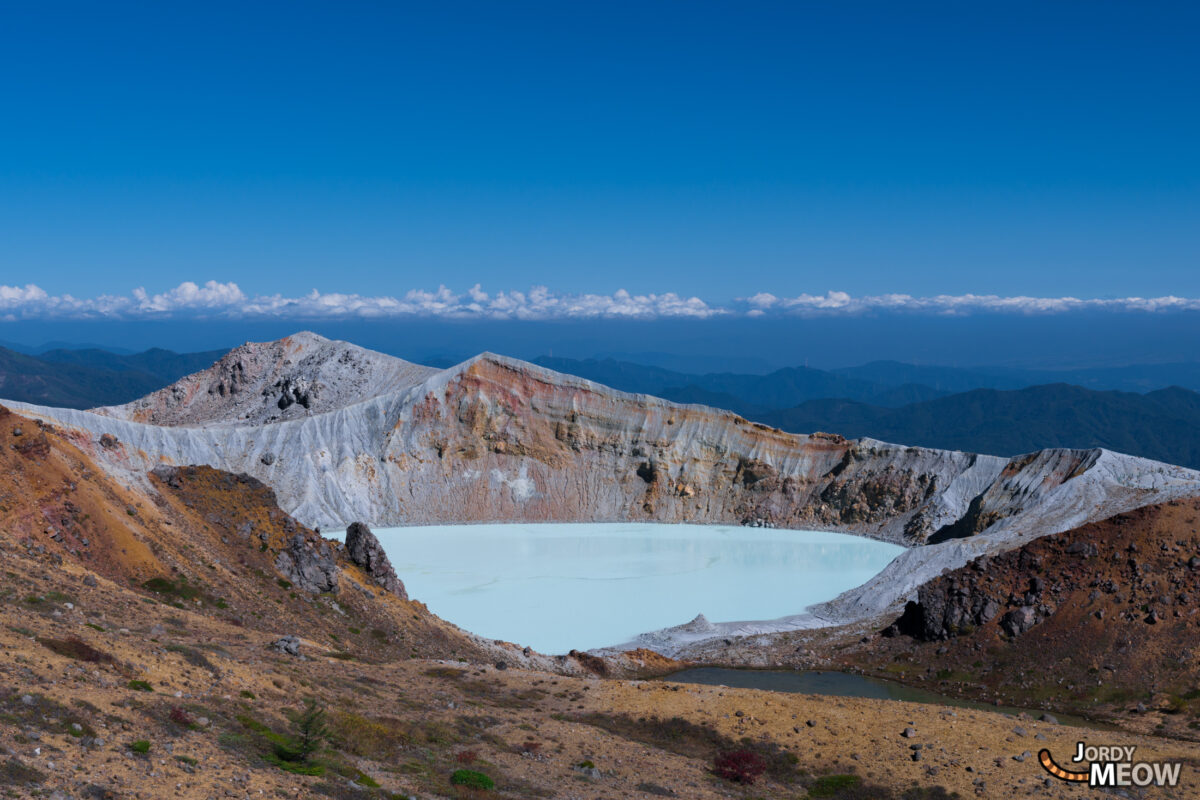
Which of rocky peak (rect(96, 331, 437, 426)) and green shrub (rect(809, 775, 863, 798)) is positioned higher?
rocky peak (rect(96, 331, 437, 426))

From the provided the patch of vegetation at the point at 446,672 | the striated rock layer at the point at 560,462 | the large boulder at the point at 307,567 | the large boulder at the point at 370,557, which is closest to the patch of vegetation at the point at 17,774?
the patch of vegetation at the point at 446,672

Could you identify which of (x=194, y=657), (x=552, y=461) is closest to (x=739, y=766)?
(x=194, y=657)

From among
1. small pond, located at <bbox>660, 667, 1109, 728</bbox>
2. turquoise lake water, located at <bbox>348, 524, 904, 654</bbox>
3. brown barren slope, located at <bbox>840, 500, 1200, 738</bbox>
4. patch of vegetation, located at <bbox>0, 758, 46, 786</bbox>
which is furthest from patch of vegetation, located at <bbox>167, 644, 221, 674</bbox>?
brown barren slope, located at <bbox>840, 500, 1200, 738</bbox>

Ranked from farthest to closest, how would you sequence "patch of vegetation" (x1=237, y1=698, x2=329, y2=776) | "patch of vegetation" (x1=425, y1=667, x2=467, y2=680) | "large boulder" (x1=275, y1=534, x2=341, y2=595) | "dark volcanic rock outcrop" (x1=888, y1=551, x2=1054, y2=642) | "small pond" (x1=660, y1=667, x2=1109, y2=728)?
"dark volcanic rock outcrop" (x1=888, y1=551, x2=1054, y2=642) → "small pond" (x1=660, y1=667, x2=1109, y2=728) → "large boulder" (x1=275, y1=534, x2=341, y2=595) → "patch of vegetation" (x1=425, y1=667, x2=467, y2=680) → "patch of vegetation" (x1=237, y1=698, x2=329, y2=776)

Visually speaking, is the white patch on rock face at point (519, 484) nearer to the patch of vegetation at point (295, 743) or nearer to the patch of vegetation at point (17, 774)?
the patch of vegetation at point (295, 743)

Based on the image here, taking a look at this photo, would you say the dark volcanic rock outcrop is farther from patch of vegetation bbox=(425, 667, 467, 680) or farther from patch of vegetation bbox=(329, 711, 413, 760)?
patch of vegetation bbox=(329, 711, 413, 760)

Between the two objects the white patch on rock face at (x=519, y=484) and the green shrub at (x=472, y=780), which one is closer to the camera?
the green shrub at (x=472, y=780)
